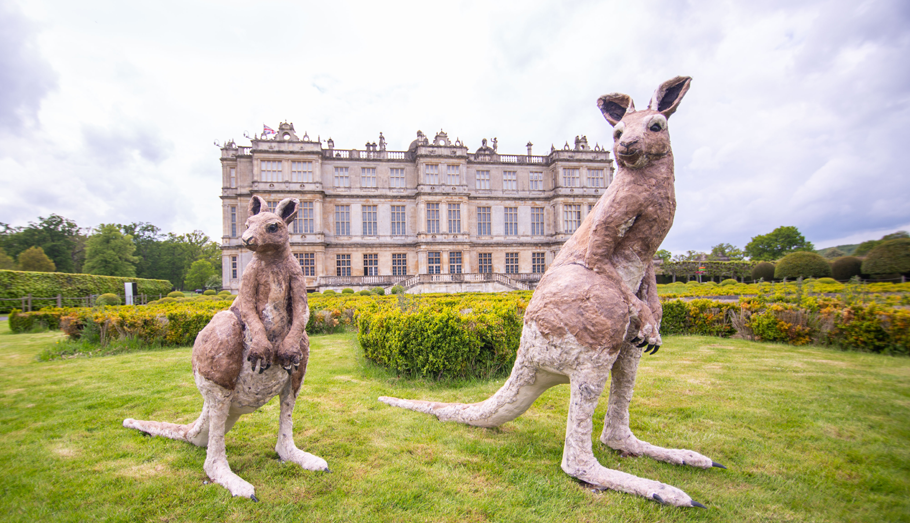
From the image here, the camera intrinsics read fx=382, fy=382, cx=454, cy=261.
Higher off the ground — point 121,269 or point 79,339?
point 121,269

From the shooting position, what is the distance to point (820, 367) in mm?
5621

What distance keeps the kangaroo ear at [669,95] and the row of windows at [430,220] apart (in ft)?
88.7

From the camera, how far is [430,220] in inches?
1166

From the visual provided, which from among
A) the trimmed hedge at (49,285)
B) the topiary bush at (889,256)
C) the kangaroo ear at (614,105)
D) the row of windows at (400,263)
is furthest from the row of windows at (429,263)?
the topiary bush at (889,256)

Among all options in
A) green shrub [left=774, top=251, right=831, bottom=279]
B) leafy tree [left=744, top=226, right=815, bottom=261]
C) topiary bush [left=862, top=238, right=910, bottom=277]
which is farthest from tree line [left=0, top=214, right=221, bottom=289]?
leafy tree [left=744, top=226, right=815, bottom=261]

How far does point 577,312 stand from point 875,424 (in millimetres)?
1429

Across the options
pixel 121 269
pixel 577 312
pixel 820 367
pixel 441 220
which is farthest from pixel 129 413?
pixel 121 269

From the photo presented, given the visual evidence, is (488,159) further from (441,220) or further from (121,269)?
A: (121,269)

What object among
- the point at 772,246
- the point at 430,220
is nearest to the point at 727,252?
the point at 772,246

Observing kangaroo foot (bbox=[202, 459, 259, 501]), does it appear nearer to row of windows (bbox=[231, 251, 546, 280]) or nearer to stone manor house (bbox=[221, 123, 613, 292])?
stone manor house (bbox=[221, 123, 613, 292])

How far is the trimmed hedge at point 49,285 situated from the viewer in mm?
17908

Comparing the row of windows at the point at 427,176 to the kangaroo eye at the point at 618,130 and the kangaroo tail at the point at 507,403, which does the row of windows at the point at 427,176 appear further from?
the kangaroo eye at the point at 618,130

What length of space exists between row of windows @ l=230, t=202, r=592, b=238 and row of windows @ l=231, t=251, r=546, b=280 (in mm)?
1713

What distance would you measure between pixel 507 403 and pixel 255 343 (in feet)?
6.79
